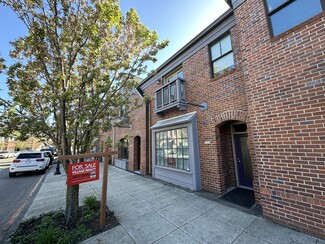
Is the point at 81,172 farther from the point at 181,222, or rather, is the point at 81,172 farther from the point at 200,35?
the point at 200,35

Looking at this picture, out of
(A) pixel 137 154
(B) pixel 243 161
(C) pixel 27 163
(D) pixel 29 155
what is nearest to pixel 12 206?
(A) pixel 137 154

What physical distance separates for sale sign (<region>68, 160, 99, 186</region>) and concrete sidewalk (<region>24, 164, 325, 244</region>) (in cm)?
126

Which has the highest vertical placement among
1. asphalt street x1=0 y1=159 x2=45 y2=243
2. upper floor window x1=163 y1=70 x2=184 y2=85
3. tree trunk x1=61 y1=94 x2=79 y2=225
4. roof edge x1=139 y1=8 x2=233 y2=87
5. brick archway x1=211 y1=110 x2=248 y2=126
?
roof edge x1=139 y1=8 x2=233 y2=87

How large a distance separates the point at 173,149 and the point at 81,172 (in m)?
4.40

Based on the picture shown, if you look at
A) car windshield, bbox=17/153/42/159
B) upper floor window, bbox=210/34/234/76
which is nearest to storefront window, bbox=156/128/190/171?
upper floor window, bbox=210/34/234/76

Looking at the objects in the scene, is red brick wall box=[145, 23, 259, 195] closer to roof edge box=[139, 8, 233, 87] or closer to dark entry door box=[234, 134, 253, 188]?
dark entry door box=[234, 134, 253, 188]

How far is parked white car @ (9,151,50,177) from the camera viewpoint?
1016cm

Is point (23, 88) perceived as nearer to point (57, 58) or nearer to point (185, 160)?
point (57, 58)

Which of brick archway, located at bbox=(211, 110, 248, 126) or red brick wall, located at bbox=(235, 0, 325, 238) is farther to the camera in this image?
brick archway, located at bbox=(211, 110, 248, 126)

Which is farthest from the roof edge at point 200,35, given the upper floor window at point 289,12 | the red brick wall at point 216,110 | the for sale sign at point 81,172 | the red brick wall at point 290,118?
the for sale sign at point 81,172

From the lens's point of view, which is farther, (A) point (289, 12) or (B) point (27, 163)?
(B) point (27, 163)

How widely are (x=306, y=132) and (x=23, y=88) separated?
6450 mm

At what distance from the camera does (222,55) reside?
572 cm

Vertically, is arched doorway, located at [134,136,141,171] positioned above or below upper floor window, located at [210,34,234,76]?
below
